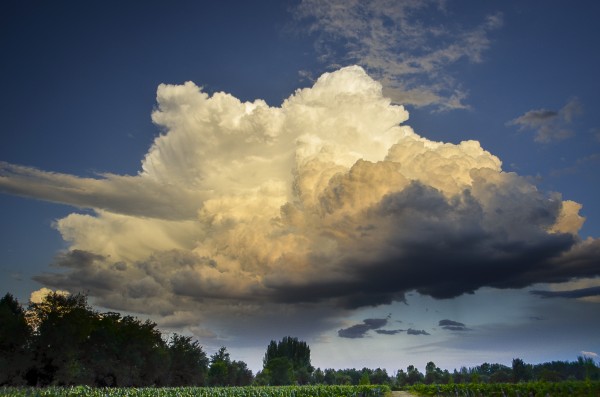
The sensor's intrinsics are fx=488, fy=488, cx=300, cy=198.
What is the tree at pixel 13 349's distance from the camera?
245 feet

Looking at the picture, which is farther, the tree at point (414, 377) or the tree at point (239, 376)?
the tree at point (414, 377)

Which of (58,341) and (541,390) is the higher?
(58,341)

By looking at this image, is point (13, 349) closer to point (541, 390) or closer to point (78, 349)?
point (78, 349)

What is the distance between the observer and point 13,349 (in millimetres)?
77562

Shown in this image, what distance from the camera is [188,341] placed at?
118625 millimetres

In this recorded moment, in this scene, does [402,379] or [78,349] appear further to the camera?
[402,379]

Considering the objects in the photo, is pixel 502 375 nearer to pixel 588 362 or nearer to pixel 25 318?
pixel 588 362

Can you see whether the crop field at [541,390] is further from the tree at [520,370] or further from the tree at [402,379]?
the tree at [402,379]

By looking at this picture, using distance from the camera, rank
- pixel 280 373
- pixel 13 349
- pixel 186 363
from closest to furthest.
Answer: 1. pixel 13 349
2. pixel 186 363
3. pixel 280 373

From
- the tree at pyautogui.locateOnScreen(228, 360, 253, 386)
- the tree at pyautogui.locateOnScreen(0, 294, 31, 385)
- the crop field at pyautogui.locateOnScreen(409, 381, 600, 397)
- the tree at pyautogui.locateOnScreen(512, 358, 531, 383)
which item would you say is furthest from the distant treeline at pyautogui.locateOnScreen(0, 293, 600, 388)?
the tree at pyautogui.locateOnScreen(512, 358, 531, 383)

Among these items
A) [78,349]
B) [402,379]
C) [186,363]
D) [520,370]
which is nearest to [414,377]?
[402,379]

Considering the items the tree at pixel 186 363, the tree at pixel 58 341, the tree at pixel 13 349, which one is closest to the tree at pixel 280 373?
the tree at pixel 186 363

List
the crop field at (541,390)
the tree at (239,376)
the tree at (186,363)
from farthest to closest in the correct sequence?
the tree at (239,376) < the tree at (186,363) < the crop field at (541,390)

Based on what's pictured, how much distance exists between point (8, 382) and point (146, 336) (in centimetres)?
2904
